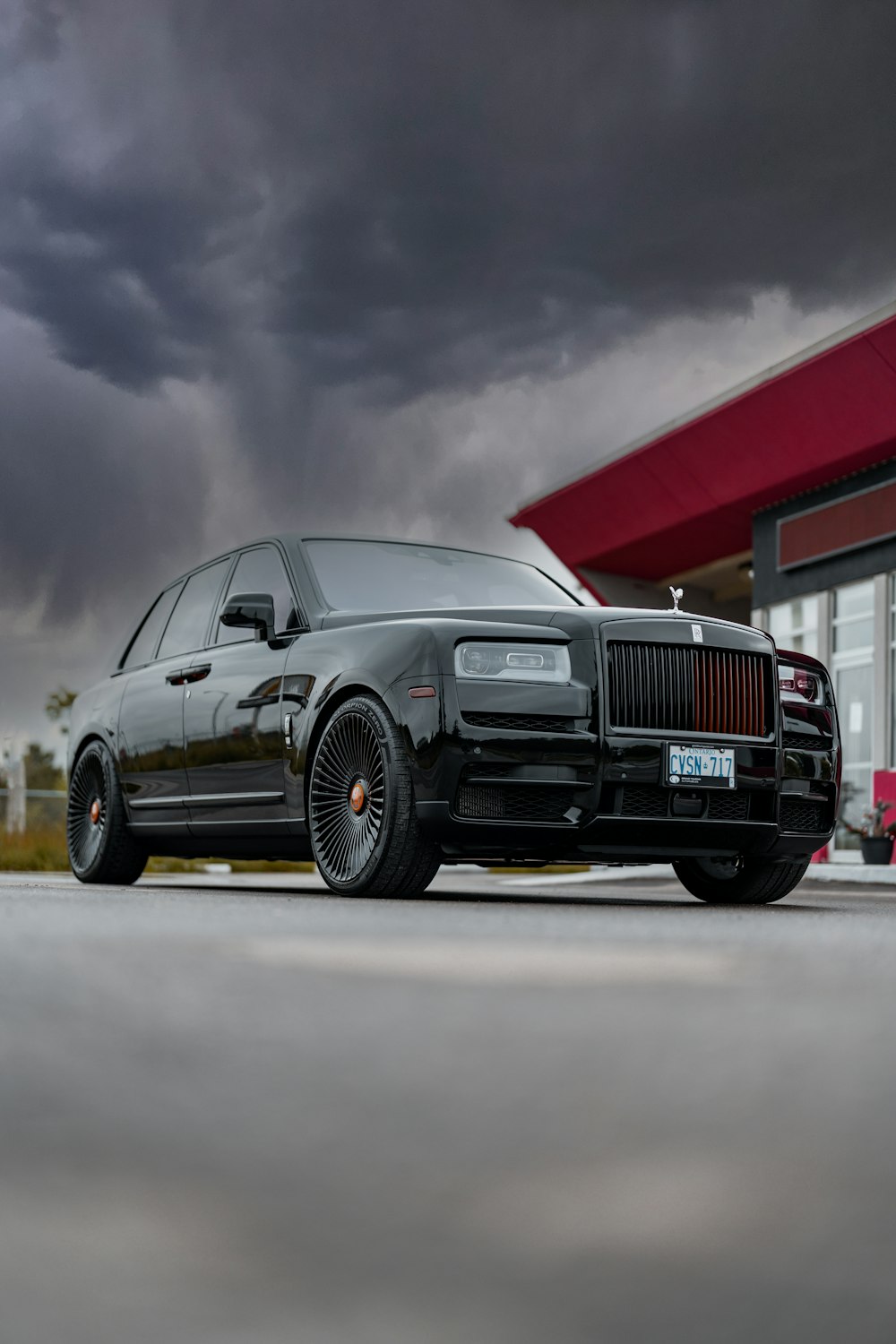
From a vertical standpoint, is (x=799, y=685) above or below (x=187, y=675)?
below

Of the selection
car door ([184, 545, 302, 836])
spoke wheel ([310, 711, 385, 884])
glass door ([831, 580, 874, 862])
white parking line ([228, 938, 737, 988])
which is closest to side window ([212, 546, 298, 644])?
car door ([184, 545, 302, 836])

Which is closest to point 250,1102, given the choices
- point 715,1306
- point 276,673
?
point 715,1306

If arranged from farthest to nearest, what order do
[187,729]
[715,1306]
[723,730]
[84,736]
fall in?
[84,736], [187,729], [723,730], [715,1306]

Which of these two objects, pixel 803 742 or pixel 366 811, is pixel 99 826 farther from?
pixel 803 742

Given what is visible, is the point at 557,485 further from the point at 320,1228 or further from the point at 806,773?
the point at 320,1228

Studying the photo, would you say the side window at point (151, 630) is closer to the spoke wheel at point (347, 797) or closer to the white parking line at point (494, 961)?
the spoke wheel at point (347, 797)

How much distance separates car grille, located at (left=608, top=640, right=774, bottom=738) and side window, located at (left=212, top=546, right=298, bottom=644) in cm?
177

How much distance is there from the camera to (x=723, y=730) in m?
5.93

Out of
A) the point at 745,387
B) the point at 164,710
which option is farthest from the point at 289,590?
the point at 745,387

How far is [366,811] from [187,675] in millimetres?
1940

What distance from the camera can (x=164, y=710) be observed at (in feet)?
24.6

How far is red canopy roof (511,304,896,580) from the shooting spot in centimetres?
2158

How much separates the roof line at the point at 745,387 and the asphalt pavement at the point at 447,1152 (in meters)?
19.7

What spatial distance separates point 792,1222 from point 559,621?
4.37m
